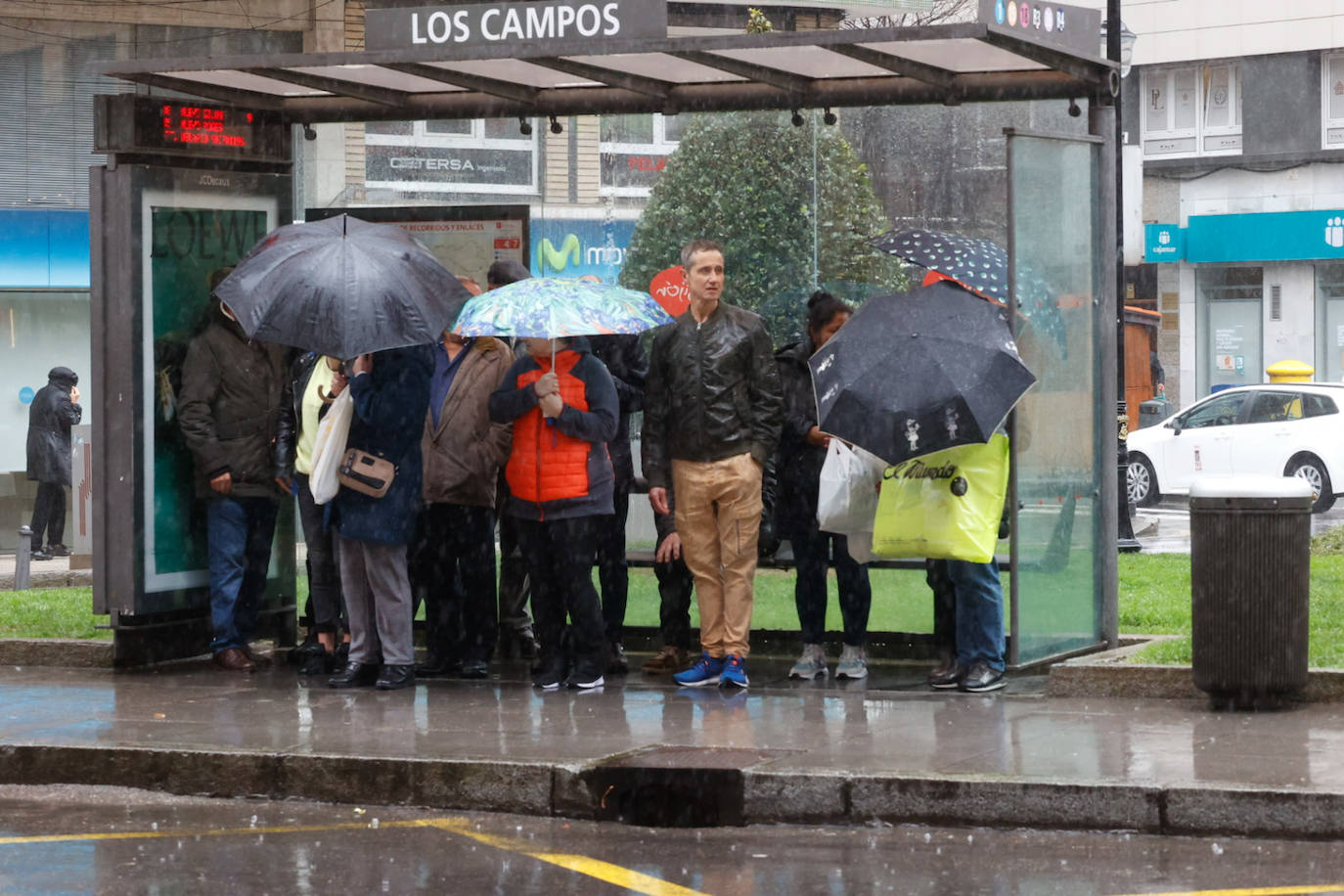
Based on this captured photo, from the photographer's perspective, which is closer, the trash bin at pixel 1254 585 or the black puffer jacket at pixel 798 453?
the trash bin at pixel 1254 585

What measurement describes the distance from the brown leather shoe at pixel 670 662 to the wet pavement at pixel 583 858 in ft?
8.93

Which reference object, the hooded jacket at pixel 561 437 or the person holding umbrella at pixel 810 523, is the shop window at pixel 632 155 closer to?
the person holding umbrella at pixel 810 523

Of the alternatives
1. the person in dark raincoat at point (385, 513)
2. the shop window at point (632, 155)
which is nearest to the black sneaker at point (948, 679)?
the person in dark raincoat at point (385, 513)

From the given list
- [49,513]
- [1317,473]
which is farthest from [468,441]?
[1317,473]

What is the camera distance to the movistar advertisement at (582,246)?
13.7 m

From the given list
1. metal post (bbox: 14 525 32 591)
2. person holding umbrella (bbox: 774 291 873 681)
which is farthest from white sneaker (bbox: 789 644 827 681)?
metal post (bbox: 14 525 32 591)

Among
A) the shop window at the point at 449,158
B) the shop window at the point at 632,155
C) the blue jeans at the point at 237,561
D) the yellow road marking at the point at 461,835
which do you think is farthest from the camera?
the shop window at the point at 449,158

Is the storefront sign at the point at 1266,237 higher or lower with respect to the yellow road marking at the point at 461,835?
higher

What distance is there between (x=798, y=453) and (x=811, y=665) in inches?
40.7

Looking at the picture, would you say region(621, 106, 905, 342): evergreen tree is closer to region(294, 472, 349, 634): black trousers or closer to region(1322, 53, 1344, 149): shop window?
region(294, 472, 349, 634): black trousers

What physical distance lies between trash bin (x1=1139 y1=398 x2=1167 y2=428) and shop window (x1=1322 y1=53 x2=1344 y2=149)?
21.3 ft

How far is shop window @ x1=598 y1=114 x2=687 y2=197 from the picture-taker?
1402cm

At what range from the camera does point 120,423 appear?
33.0ft

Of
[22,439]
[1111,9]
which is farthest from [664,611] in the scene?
[22,439]
